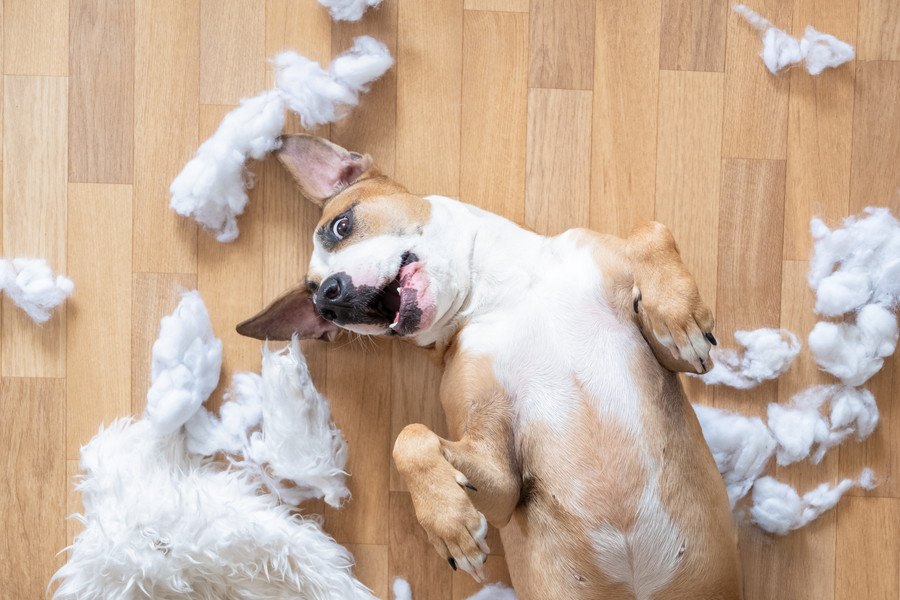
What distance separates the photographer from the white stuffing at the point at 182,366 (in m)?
2.37

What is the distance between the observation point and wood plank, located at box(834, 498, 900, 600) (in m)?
2.42

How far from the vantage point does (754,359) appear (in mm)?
2402

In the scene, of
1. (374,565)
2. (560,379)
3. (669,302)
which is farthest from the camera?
(374,565)

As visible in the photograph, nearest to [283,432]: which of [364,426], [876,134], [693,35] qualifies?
[364,426]

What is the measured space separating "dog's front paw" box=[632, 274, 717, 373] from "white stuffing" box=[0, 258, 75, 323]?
5.54 feet

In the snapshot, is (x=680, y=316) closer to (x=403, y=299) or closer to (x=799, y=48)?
(x=403, y=299)

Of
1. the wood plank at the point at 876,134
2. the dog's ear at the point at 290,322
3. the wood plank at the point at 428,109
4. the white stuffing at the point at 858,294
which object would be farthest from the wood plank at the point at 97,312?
the wood plank at the point at 876,134

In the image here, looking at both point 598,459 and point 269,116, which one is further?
point 269,116

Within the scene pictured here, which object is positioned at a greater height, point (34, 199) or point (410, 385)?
point (34, 199)

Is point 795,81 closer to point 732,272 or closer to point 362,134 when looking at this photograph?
point 732,272

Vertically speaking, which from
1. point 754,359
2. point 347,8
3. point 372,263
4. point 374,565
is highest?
point 347,8

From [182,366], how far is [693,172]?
1.58m

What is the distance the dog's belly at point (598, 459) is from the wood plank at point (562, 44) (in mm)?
659

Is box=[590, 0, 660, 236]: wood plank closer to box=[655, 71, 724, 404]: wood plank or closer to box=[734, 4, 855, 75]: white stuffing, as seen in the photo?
box=[655, 71, 724, 404]: wood plank
